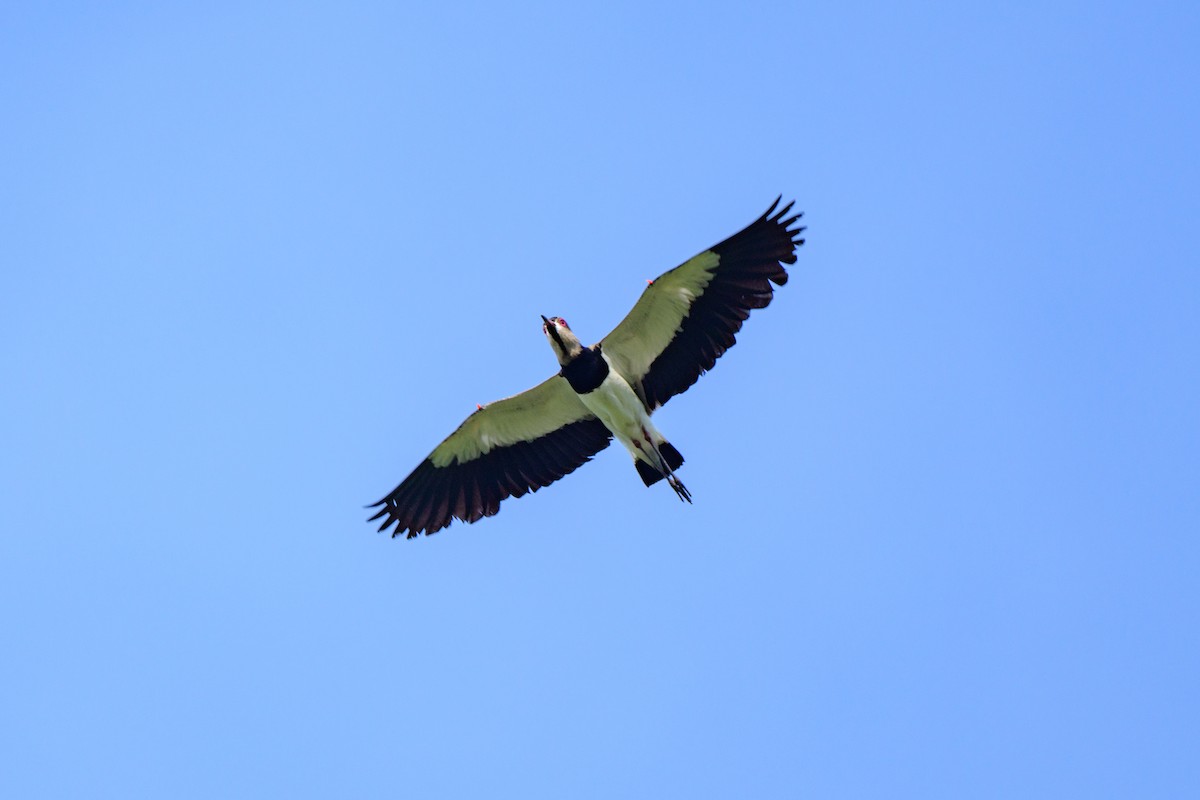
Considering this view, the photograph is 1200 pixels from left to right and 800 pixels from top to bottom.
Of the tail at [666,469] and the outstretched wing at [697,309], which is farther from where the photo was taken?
the tail at [666,469]

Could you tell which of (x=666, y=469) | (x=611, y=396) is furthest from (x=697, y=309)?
(x=666, y=469)

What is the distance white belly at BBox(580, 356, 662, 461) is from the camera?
22500 millimetres

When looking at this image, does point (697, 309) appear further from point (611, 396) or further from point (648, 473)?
point (648, 473)

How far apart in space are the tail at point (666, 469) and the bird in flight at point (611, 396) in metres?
0.01

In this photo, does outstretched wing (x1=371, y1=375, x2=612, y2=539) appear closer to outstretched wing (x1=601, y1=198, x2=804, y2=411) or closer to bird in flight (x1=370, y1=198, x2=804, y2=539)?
bird in flight (x1=370, y1=198, x2=804, y2=539)

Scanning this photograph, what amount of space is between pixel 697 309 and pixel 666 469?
7.91ft

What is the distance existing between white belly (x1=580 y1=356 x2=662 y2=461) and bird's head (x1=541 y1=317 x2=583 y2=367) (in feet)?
1.96

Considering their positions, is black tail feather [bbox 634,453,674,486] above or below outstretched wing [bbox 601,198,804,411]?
below

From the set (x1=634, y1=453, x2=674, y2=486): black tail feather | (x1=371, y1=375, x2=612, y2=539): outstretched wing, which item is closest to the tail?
(x1=634, y1=453, x2=674, y2=486): black tail feather

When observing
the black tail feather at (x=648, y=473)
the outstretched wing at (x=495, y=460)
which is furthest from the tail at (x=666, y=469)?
the outstretched wing at (x=495, y=460)

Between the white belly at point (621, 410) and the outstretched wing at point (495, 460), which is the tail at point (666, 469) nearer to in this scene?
the white belly at point (621, 410)

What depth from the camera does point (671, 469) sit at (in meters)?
23.0

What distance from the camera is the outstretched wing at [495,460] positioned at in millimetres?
23484

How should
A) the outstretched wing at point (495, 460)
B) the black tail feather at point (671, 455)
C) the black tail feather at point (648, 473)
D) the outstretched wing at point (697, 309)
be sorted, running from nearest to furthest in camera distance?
the outstretched wing at point (697, 309)
the black tail feather at point (671, 455)
the black tail feather at point (648, 473)
the outstretched wing at point (495, 460)
